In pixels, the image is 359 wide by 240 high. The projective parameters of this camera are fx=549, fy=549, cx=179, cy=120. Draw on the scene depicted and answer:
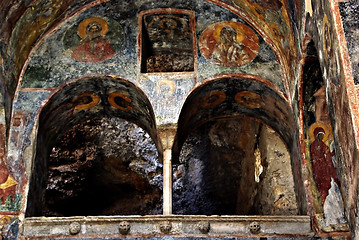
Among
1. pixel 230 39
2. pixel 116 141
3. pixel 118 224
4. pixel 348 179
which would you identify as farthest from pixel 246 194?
pixel 348 179

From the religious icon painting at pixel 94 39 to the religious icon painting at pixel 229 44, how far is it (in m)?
1.66

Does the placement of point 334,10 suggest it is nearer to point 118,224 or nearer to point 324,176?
point 324,176

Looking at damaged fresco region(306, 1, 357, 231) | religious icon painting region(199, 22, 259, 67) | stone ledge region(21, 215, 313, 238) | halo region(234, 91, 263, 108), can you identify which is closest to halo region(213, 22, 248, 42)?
religious icon painting region(199, 22, 259, 67)

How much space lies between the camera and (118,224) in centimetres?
859

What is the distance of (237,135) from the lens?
1542cm

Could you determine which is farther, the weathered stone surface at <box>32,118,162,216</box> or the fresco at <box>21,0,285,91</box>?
the weathered stone surface at <box>32,118,162,216</box>

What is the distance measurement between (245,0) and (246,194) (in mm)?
6335

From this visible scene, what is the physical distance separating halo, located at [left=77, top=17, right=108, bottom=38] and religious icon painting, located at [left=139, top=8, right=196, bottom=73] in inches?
27.6

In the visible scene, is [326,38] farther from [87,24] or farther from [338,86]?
[87,24]

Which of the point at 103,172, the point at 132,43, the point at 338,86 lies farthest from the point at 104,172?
the point at 338,86

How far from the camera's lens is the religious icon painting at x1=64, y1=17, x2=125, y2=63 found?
10430mm

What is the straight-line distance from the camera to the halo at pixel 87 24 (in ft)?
35.0

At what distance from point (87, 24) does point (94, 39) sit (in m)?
0.35

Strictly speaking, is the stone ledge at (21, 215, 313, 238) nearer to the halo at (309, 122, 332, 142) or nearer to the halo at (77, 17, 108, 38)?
the halo at (309, 122, 332, 142)
